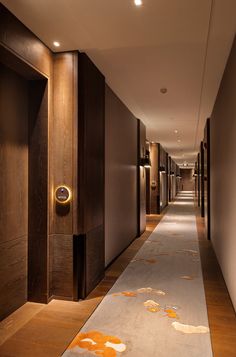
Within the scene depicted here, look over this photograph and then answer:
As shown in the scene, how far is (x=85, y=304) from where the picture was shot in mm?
3365

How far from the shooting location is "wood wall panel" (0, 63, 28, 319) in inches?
119

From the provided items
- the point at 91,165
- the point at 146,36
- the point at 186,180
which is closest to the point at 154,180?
the point at 91,165

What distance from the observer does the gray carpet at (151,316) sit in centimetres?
247

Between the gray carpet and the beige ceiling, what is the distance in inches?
122

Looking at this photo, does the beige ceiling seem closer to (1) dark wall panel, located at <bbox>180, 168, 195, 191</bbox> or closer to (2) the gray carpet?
(2) the gray carpet

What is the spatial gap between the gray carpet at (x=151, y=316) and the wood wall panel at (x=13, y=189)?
0.96 metres

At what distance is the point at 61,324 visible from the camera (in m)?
2.90

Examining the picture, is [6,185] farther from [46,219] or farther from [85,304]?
[85,304]

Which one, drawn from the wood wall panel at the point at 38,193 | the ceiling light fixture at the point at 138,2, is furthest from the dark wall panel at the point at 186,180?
the ceiling light fixture at the point at 138,2

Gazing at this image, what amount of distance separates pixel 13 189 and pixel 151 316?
2.09m

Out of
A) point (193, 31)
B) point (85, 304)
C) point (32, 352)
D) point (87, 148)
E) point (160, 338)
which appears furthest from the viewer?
point (87, 148)

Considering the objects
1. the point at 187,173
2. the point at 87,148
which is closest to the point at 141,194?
the point at 87,148

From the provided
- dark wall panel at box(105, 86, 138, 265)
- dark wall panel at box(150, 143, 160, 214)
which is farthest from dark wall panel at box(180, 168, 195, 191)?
dark wall panel at box(105, 86, 138, 265)

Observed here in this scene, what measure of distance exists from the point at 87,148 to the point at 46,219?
40.8 inches
